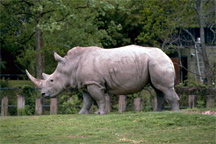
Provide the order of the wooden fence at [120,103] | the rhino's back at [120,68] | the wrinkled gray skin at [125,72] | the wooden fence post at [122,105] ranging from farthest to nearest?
the wooden fence post at [122,105] → the wooden fence at [120,103] → the rhino's back at [120,68] → the wrinkled gray skin at [125,72]

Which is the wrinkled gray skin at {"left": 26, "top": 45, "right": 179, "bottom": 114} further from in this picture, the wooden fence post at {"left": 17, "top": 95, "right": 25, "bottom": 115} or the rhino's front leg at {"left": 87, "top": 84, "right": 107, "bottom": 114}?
the wooden fence post at {"left": 17, "top": 95, "right": 25, "bottom": 115}

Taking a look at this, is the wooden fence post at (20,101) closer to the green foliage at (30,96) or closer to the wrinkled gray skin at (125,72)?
the green foliage at (30,96)

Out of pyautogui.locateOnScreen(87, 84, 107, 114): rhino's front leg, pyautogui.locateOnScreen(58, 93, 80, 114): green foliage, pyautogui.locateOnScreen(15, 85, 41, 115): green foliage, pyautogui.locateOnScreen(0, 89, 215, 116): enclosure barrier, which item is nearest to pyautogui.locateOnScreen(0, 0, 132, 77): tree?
pyautogui.locateOnScreen(15, 85, 41, 115): green foliage

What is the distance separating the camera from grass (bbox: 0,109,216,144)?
6050 mm

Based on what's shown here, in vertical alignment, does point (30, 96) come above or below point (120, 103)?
above

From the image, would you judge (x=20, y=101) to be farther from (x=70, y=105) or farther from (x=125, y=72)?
(x=125, y=72)

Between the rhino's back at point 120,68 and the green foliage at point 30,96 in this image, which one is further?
the green foliage at point 30,96

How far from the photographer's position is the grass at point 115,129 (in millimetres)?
6050

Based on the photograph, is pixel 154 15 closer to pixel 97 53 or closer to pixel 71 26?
pixel 71 26

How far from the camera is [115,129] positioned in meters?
6.94

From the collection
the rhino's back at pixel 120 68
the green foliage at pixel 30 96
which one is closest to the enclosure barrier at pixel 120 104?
the green foliage at pixel 30 96

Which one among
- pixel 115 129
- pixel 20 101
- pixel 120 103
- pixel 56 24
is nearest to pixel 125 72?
pixel 120 103

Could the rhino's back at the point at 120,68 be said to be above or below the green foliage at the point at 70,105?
above

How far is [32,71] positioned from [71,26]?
5.72m
